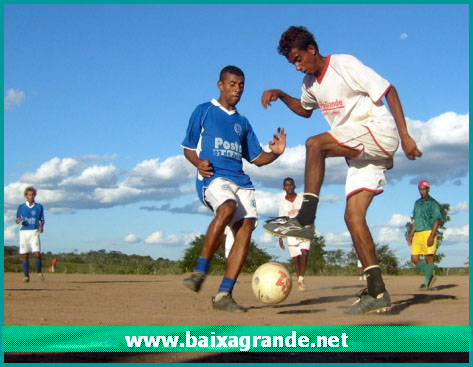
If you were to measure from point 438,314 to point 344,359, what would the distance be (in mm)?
2842

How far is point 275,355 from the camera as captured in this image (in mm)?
4117

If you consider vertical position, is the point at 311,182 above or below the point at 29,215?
below

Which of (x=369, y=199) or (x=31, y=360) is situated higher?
(x=369, y=199)

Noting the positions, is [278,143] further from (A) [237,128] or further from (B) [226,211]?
(B) [226,211]

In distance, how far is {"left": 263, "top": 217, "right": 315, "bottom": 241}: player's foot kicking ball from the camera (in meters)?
5.75

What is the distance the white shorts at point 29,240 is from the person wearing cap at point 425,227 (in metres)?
8.97

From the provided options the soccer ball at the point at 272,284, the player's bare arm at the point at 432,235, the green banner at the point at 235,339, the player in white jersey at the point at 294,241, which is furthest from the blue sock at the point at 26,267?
the green banner at the point at 235,339

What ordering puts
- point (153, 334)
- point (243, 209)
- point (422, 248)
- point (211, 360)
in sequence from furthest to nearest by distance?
point (422, 248) → point (243, 209) → point (153, 334) → point (211, 360)

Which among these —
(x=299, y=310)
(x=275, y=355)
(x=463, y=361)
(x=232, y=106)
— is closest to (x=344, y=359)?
(x=275, y=355)

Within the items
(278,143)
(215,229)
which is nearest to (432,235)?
(278,143)

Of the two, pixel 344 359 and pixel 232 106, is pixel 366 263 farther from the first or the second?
pixel 344 359

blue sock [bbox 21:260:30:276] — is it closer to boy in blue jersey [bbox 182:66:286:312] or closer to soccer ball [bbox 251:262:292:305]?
boy in blue jersey [bbox 182:66:286:312]

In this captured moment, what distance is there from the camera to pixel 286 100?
7285 millimetres

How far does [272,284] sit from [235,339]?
2351mm
